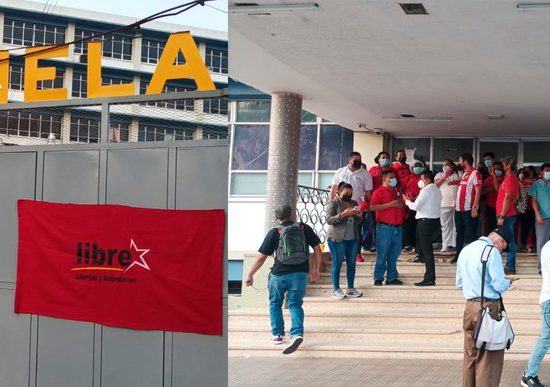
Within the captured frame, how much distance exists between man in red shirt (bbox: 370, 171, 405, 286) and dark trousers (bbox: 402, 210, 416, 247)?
1416 mm

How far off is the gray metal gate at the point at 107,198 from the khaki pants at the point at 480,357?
1.52 metres

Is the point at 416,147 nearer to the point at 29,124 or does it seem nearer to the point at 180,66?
the point at 180,66

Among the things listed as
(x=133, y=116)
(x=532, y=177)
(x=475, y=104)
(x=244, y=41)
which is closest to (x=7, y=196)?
(x=133, y=116)

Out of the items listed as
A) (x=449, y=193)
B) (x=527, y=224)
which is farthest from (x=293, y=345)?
(x=527, y=224)

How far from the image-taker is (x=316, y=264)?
6625 millimetres

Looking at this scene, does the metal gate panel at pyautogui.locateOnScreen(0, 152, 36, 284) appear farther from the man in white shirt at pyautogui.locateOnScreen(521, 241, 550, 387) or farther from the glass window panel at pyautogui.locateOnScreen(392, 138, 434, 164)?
the glass window panel at pyautogui.locateOnScreen(392, 138, 434, 164)

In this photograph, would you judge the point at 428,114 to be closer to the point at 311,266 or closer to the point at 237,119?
the point at 311,266

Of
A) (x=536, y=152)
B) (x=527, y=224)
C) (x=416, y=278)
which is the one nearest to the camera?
(x=416, y=278)

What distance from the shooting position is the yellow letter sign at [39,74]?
22.8ft

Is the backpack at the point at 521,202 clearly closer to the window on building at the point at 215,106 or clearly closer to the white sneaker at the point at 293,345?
the white sneaker at the point at 293,345

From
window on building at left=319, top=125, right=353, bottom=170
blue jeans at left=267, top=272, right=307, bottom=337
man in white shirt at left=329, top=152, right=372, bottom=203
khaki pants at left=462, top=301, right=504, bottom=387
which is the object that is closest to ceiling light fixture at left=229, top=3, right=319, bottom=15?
blue jeans at left=267, top=272, right=307, bottom=337

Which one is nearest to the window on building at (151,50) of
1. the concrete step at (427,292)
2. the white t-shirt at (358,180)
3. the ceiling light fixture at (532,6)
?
the ceiling light fixture at (532,6)

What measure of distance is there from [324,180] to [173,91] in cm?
325

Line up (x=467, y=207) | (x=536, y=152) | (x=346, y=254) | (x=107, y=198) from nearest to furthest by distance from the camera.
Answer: (x=107, y=198)
(x=346, y=254)
(x=467, y=207)
(x=536, y=152)
